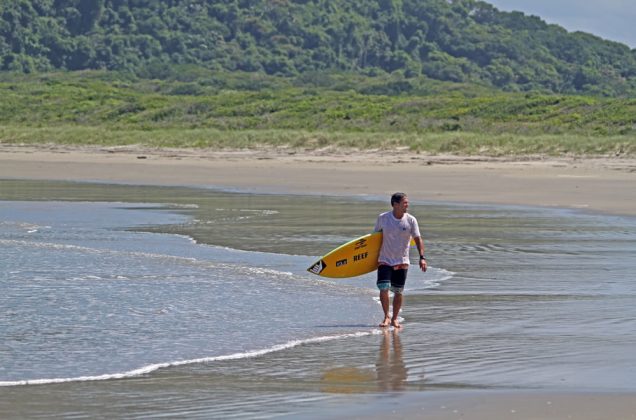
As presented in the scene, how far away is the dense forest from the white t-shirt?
3623 inches

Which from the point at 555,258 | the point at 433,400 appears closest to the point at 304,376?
the point at 433,400

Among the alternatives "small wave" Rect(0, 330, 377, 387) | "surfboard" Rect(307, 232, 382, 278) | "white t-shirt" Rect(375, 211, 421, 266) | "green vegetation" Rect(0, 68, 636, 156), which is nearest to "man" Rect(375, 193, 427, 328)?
"white t-shirt" Rect(375, 211, 421, 266)

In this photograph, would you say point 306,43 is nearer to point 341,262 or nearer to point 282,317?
point 341,262

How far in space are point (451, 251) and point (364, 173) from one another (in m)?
16.2

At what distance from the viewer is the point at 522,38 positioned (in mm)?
127812

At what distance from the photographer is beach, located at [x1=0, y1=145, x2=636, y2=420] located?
7.17 metres

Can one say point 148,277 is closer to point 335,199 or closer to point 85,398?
point 85,398

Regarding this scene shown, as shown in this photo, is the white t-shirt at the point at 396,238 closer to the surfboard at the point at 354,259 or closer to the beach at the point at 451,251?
the surfboard at the point at 354,259

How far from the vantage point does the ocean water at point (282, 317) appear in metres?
7.64

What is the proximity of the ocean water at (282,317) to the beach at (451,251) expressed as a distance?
0.13ft

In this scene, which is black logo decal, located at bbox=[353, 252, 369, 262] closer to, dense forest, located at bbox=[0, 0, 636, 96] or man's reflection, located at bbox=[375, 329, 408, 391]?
man's reflection, located at bbox=[375, 329, 408, 391]

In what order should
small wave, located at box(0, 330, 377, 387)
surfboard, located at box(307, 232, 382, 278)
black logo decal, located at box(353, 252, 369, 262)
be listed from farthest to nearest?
black logo decal, located at box(353, 252, 369, 262)
surfboard, located at box(307, 232, 382, 278)
small wave, located at box(0, 330, 377, 387)

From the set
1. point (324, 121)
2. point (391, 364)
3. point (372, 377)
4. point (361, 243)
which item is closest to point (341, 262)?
point (361, 243)

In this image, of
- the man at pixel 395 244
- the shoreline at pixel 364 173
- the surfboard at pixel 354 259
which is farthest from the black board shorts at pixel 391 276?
the shoreline at pixel 364 173
